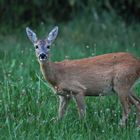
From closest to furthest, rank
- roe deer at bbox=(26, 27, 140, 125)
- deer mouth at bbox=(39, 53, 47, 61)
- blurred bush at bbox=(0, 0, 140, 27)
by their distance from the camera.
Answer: deer mouth at bbox=(39, 53, 47, 61), roe deer at bbox=(26, 27, 140, 125), blurred bush at bbox=(0, 0, 140, 27)

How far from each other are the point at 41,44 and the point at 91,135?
5.40 ft

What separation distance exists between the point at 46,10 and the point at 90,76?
8.30 meters

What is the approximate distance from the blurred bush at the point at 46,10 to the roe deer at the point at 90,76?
7.86 m

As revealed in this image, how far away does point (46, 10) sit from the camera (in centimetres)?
1748

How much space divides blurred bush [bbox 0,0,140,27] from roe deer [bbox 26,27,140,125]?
25.8 ft

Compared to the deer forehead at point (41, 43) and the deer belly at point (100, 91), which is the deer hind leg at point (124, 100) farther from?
the deer forehead at point (41, 43)

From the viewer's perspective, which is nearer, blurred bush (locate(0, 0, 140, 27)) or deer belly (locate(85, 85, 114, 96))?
deer belly (locate(85, 85, 114, 96))

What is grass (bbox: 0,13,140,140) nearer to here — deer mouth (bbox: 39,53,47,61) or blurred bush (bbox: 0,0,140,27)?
deer mouth (bbox: 39,53,47,61)

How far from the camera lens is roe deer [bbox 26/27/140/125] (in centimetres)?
911

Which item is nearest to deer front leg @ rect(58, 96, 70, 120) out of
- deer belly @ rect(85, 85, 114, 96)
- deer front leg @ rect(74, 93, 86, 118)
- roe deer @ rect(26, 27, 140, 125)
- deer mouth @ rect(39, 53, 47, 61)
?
roe deer @ rect(26, 27, 140, 125)

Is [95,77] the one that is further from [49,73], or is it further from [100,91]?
[49,73]

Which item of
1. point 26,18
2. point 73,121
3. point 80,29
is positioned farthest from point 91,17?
point 73,121

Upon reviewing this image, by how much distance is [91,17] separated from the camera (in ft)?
55.3

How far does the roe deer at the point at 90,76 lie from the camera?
9.11 metres
